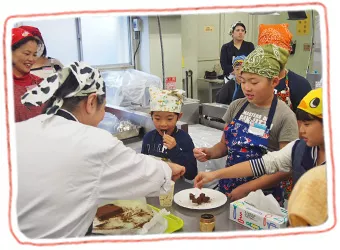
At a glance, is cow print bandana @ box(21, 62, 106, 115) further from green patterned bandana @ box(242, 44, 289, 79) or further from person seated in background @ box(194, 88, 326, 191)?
green patterned bandana @ box(242, 44, 289, 79)

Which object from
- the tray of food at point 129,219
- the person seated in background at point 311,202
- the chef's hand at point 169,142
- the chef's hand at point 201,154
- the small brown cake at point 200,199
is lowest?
the small brown cake at point 200,199

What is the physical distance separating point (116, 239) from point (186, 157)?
2.64ft

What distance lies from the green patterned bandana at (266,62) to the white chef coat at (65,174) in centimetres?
57

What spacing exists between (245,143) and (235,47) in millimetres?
1874

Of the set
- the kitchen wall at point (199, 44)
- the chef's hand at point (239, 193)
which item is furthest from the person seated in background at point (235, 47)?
the chef's hand at point (239, 193)

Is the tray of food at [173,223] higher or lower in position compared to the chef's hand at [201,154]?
lower

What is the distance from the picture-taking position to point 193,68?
12.9ft

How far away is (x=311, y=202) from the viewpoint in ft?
1.82

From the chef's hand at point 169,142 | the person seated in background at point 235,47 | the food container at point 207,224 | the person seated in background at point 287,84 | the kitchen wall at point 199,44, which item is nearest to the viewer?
the food container at point 207,224

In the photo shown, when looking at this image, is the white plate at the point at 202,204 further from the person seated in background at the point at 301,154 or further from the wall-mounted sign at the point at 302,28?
the wall-mounted sign at the point at 302,28

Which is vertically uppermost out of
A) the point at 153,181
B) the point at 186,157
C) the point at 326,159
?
the point at 326,159

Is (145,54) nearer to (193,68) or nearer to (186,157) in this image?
(186,157)

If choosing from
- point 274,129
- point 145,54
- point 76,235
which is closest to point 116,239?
point 76,235

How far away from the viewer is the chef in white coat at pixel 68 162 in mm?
630
